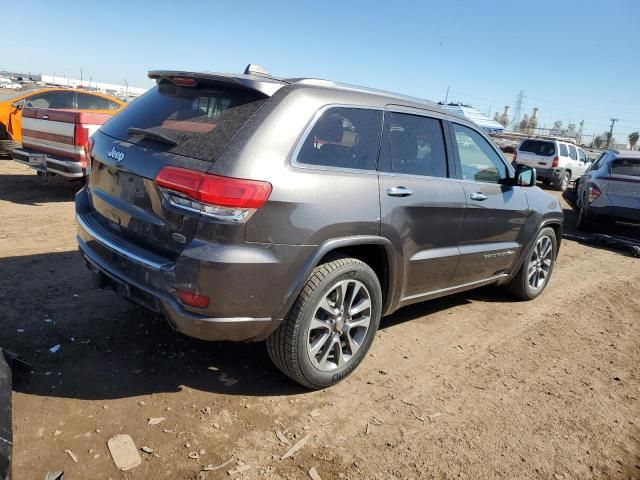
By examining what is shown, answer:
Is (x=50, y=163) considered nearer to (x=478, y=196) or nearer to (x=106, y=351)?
(x=106, y=351)

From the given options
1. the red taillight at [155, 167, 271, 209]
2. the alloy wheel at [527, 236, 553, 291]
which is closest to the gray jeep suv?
the red taillight at [155, 167, 271, 209]

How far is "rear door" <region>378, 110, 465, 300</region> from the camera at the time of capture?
11.2 feet

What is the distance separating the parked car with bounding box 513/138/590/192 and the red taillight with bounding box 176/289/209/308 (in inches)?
691

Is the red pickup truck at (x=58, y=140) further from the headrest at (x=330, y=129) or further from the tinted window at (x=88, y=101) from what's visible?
the headrest at (x=330, y=129)

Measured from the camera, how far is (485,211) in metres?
4.29

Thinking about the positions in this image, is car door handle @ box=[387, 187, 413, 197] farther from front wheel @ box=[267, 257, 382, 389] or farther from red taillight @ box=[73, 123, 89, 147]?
red taillight @ box=[73, 123, 89, 147]

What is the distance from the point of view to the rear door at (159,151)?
2779 millimetres

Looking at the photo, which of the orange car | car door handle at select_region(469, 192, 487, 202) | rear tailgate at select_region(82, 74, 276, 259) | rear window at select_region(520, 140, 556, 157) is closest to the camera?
rear tailgate at select_region(82, 74, 276, 259)

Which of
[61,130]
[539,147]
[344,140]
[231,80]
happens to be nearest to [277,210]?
[344,140]

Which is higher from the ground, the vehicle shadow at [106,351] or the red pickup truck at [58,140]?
the red pickup truck at [58,140]

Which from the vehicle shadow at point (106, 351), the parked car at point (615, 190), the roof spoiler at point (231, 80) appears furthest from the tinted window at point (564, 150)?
the roof spoiler at point (231, 80)

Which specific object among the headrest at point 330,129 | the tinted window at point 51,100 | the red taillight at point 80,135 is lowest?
the red taillight at point 80,135

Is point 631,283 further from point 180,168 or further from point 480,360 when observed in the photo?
point 180,168

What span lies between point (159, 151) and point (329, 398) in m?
1.82
